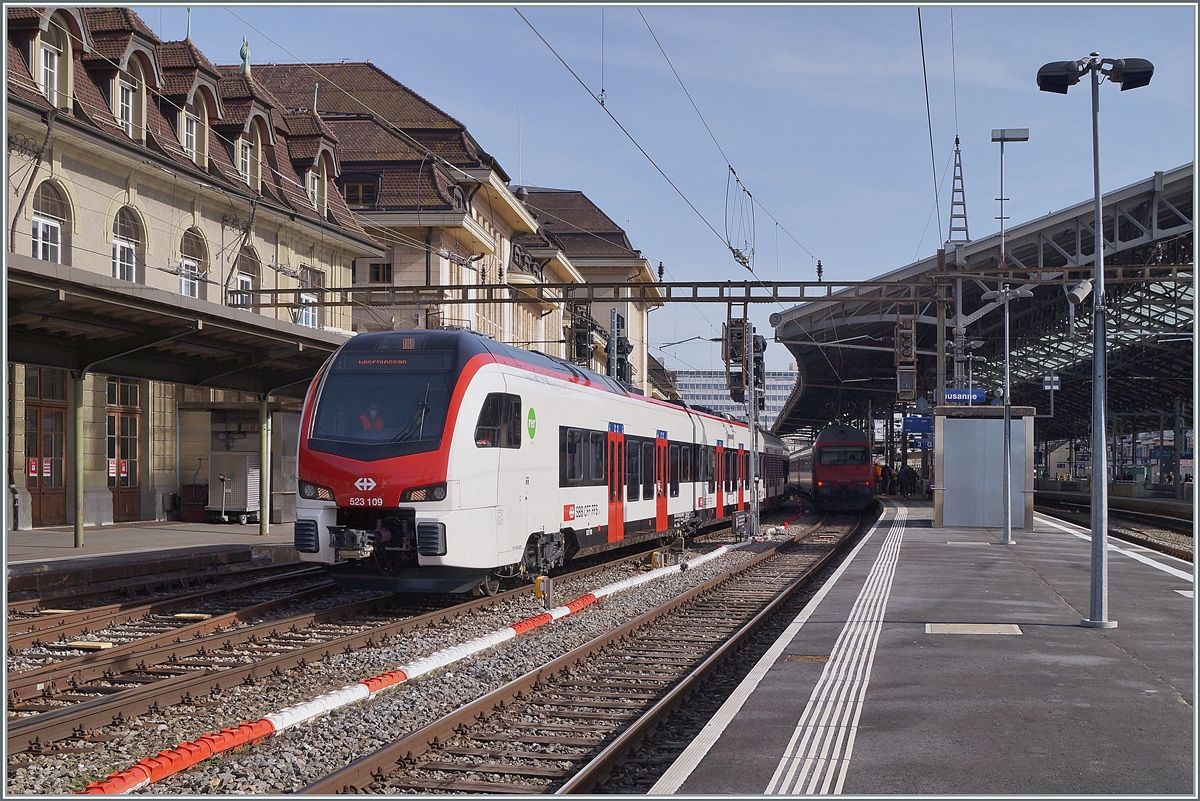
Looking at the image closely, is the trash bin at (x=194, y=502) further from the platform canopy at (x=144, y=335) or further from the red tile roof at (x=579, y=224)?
the red tile roof at (x=579, y=224)

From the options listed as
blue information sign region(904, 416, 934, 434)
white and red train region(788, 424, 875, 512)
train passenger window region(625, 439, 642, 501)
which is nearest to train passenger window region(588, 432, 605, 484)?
train passenger window region(625, 439, 642, 501)

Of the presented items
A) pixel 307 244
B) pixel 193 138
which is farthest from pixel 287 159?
pixel 193 138

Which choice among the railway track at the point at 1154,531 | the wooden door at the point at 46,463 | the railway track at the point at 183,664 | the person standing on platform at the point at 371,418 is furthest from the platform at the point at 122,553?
the railway track at the point at 1154,531

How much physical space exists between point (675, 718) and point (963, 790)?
2.85 m

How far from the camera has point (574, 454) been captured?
1700 cm

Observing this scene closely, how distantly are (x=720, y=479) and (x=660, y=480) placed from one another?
7.45 m

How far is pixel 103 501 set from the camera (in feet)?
84.3

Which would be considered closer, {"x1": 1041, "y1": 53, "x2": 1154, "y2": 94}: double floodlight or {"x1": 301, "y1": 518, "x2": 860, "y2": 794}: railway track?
{"x1": 301, "y1": 518, "x2": 860, "y2": 794}: railway track

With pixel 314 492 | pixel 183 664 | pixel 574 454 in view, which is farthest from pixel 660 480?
pixel 183 664

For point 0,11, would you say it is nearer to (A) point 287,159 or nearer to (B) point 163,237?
(B) point 163,237

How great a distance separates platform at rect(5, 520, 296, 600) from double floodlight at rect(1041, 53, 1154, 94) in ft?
Result: 40.8

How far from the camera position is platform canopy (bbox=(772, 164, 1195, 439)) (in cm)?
3484

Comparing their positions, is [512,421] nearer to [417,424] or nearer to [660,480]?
[417,424]

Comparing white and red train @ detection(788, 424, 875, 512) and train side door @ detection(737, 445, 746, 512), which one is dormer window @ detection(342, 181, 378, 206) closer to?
train side door @ detection(737, 445, 746, 512)
